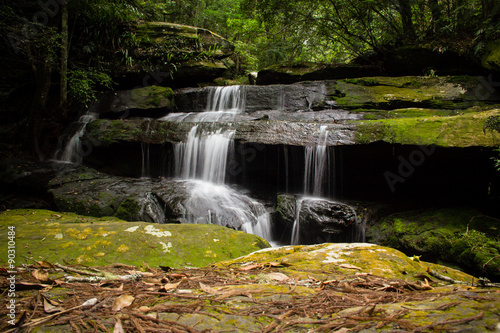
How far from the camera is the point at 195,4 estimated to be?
685 inches

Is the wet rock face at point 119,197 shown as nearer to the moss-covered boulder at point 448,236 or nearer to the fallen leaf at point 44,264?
the fallen leaf at point 44,264

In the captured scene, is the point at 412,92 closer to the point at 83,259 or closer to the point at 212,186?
the point at 212,186

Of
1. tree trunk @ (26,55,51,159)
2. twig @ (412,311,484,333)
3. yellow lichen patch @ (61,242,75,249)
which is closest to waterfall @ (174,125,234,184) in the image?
yellow lichen patch @ (61,242,75,249)

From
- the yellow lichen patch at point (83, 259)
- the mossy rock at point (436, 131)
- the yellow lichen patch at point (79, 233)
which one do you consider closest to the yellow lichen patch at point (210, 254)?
the yellow lichen patch at point (83, 259)

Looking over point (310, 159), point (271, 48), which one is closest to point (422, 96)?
point (310, 159)

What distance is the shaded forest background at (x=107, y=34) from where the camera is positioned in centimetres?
808

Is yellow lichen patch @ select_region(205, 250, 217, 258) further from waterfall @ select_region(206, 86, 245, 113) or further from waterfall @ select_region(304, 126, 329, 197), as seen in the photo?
waterfall @ select_region(206, 86, 245, 113)

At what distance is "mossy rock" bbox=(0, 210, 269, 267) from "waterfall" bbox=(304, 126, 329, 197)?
3114 mm

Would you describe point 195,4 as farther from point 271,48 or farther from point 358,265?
point 358,265

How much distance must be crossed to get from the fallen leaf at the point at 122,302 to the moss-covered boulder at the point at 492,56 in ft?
33.2

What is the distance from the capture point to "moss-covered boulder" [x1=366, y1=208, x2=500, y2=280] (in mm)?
4363

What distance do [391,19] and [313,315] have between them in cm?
1309

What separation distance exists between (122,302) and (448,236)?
18.7ft

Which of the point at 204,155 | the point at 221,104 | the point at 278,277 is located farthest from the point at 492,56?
the point at 278,277
